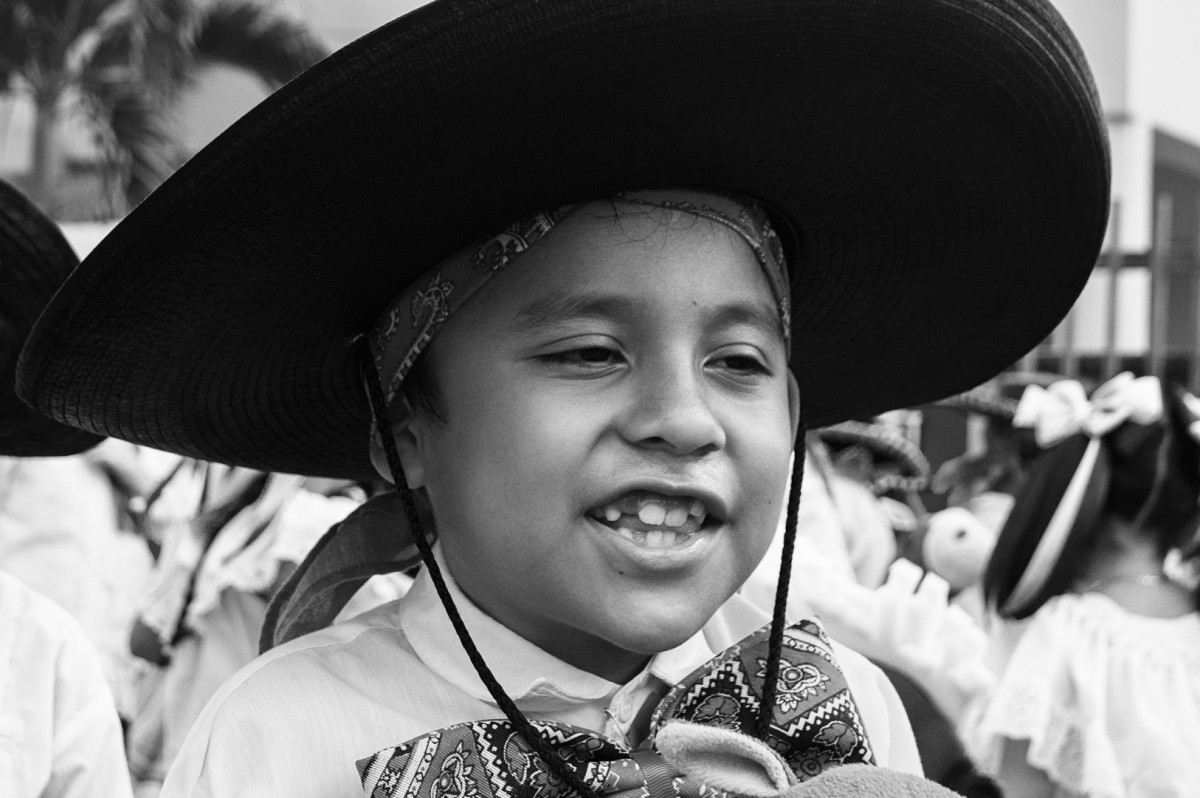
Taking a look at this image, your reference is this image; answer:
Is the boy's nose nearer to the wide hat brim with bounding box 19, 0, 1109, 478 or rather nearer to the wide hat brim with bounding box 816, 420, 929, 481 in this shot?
the wide hat brim with bounding box 19, 0, 1109, 478

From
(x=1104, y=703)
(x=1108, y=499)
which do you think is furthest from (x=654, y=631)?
(x=1108, y=499)

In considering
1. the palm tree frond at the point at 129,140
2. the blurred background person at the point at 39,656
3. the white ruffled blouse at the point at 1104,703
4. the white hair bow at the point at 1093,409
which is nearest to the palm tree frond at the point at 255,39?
the palm tree frond at the point at 129,140

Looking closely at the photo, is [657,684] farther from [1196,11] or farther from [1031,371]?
[1196,11]

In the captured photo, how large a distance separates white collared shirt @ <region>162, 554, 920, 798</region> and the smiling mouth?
203 millimetres

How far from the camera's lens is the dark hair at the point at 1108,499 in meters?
4.31

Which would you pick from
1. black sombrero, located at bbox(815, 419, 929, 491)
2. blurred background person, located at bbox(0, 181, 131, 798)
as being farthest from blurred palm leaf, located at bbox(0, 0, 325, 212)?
blurred background person, located at bbox(0, 181, 131, 798)

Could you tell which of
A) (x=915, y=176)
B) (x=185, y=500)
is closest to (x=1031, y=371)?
(x=185, y=500)

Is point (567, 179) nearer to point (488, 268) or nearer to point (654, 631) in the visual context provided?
point (488, 268)

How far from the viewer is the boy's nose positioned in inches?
55.2

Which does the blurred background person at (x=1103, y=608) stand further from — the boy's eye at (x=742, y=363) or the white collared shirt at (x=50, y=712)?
the boy's eye at (x=742, y=363)

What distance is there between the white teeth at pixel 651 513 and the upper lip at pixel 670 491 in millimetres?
17

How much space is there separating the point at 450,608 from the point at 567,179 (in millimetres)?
448

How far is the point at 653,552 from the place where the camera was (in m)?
1.42

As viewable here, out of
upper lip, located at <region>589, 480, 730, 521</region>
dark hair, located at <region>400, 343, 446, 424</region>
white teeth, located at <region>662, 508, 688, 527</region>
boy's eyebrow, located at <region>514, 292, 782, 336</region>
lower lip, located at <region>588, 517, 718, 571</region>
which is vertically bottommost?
lower lip, located at <region>588, 517, 718, 571</region>
